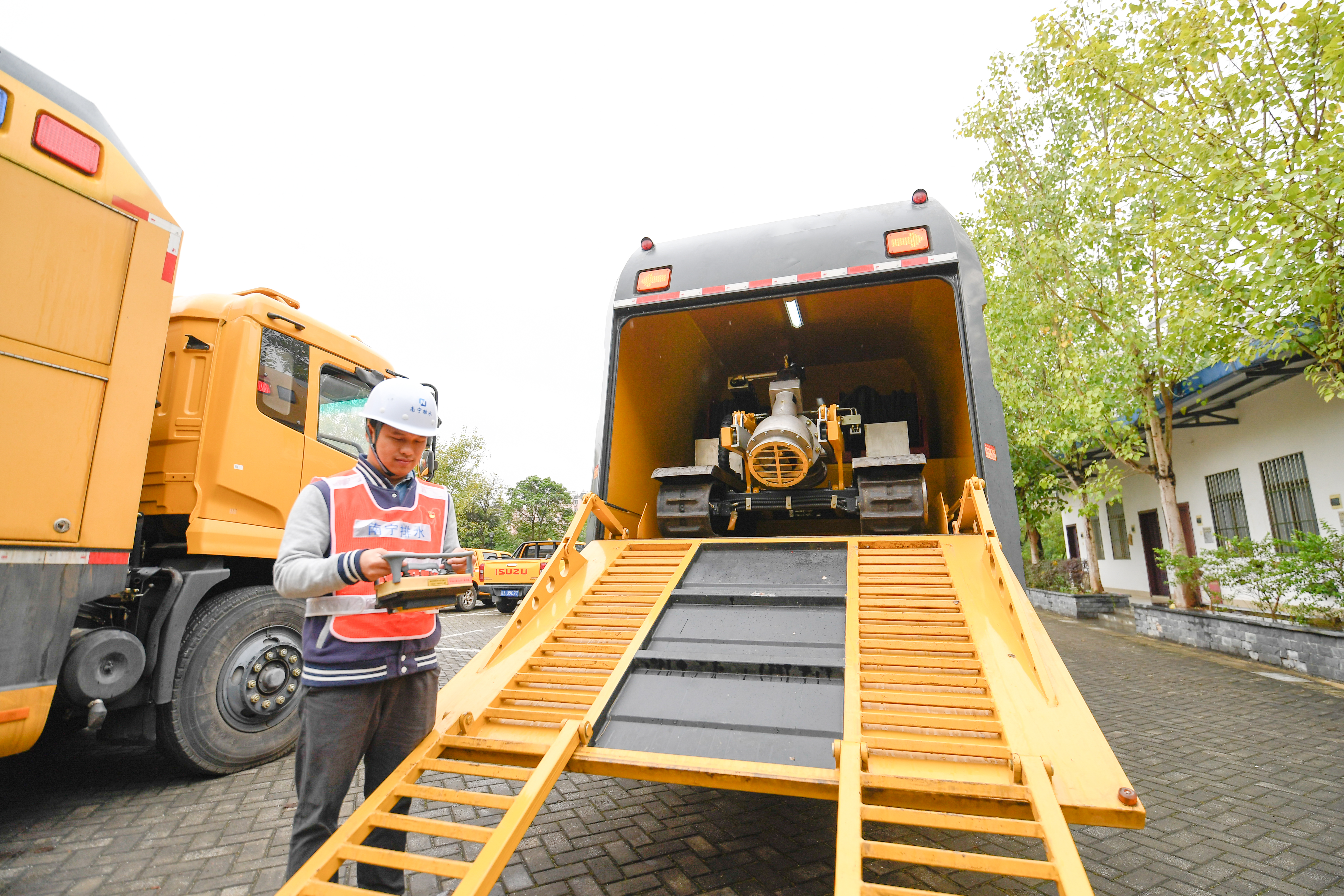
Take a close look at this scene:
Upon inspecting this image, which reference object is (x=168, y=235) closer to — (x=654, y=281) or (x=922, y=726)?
(x=654, y=281)

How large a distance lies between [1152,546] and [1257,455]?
503 cm

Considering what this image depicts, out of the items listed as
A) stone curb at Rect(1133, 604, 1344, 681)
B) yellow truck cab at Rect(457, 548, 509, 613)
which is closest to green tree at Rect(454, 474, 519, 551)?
yellow truck cab at Rect(457, 548, 509, 613)

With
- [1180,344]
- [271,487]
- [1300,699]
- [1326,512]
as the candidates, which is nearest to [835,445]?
[271,487]

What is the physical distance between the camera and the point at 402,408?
2164 millimetres

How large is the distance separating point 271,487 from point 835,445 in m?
4.13

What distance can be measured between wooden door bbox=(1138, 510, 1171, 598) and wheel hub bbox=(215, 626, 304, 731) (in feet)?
58.0

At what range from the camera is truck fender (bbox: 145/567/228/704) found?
11.9ft

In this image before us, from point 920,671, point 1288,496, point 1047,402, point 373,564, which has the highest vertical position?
point 1047,402

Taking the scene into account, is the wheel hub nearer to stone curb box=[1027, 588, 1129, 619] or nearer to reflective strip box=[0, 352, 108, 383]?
reflective strip box=[0, 352, 108, 383]

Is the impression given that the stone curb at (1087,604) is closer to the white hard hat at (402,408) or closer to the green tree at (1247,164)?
the green tree at (1247,164)

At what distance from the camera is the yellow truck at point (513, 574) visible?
1252cm

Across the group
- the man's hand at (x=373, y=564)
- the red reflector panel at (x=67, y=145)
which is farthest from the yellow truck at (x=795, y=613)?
the red reflector panel at (x=67, y=145)

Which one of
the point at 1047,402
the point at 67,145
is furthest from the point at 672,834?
the point at 1047,402

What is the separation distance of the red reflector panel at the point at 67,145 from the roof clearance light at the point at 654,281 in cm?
299
